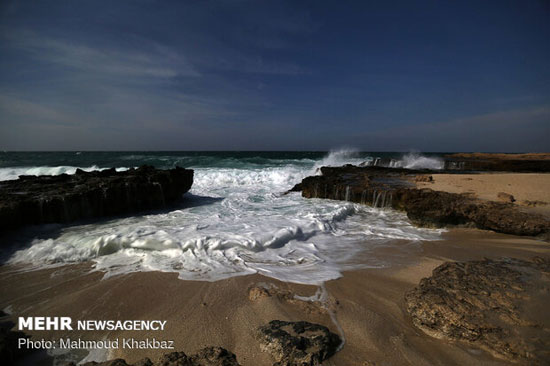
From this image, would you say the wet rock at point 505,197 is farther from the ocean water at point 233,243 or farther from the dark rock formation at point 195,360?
the dark rock formation at point 195,360

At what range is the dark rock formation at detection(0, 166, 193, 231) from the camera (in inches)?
194

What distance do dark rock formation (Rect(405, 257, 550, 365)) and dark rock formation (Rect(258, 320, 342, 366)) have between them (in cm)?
85

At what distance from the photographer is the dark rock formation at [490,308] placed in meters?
1.71

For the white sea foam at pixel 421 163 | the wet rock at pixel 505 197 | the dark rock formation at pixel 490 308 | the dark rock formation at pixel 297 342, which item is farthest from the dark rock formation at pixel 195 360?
the white sea foam at pixel 421 163

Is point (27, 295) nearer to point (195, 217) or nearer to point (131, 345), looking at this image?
point (131, 345)

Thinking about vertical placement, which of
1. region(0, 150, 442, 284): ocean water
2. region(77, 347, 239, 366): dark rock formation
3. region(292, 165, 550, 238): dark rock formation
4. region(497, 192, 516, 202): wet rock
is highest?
region(497, 192, 516, 202): wet rock

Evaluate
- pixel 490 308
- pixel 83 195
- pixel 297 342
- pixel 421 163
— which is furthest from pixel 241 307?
pixel 421 163

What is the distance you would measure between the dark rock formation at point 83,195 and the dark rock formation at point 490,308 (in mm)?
6716

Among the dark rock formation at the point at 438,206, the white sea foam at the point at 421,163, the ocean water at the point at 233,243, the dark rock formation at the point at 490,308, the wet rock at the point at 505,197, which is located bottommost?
the ocean water at the point at 233,243

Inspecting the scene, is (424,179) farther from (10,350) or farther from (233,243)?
(10,350)

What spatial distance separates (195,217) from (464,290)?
5519 mm

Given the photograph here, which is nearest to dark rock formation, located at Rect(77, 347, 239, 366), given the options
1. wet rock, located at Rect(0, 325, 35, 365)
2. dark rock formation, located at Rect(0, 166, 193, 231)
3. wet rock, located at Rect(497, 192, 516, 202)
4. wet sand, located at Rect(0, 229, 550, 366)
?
wet sand, located at Rect(0, 229, 550, 366)

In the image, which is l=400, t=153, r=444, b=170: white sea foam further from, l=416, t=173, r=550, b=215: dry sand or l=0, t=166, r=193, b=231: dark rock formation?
l=0, t=166, r=193, b=231: dark rock formation

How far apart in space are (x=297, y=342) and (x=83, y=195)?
635 centimetres
